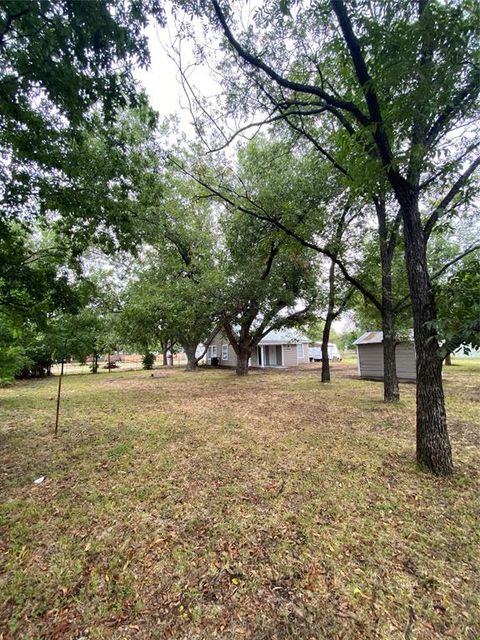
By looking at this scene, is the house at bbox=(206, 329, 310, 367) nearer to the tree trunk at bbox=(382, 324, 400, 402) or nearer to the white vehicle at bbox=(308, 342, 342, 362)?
the white vehicle at bbox=(308, 342, 342, 362)

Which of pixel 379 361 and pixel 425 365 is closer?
pixel 425 365

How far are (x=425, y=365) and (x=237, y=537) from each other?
2893mm

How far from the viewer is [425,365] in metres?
3.52

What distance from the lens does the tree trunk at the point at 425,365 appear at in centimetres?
349

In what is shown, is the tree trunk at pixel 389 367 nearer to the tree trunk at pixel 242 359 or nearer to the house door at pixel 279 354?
the tree trunk at pixel 242 359

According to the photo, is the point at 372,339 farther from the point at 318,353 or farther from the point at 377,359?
the point at 318,353

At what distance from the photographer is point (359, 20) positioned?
9.80ft

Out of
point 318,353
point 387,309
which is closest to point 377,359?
point 387,309

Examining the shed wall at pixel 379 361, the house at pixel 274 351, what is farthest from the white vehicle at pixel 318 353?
the shed wall at pixel 379 361

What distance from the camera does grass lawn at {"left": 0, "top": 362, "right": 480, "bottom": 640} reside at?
5.74 ft

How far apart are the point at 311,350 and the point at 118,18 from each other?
1276 inches

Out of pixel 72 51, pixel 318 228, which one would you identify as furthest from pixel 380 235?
pixel 72 51

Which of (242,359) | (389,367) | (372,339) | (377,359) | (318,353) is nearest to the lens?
(389,367)

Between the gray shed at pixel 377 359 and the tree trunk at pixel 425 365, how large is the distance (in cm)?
928
